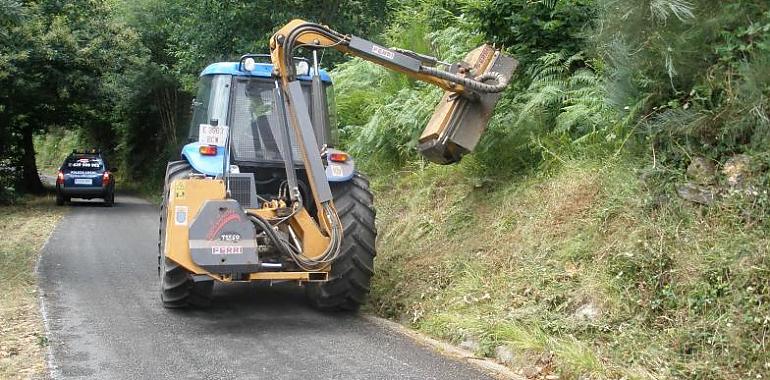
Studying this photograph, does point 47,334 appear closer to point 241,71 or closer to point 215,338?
point 215,338

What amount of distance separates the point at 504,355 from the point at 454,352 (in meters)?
0.48

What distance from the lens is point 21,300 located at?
8.87 meters

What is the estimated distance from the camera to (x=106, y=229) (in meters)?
17.0

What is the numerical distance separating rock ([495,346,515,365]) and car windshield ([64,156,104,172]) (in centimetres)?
1965

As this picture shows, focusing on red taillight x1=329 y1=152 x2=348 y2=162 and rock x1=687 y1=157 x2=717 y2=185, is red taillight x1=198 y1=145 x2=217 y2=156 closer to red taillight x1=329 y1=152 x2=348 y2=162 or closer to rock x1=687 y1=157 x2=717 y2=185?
red taillight x1=329 y1=152 x2=348 y2=162

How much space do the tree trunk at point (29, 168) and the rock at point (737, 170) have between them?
26.1m

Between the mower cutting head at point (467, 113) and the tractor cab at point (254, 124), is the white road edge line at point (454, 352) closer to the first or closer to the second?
the tractor cab at point (254, 124)

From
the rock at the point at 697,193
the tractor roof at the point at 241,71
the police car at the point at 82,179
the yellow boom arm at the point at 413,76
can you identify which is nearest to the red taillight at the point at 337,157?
the yellow boom arm at the point at 413,76

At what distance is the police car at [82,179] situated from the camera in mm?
23422

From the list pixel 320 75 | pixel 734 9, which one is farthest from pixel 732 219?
pixel 320 75

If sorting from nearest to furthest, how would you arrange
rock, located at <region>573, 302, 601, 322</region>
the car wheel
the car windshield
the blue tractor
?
rock, located at <region>573, 302, 601, 322</region> < the blue tractor < the car windshield < the car wheel

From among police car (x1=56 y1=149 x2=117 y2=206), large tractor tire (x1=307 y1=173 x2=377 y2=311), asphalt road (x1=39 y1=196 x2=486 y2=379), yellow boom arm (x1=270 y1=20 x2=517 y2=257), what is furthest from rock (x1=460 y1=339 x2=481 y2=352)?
police car (x1=56 y1=149 x2=117 y2=206)

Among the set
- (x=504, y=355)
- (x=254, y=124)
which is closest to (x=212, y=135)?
(x=254, y=124)

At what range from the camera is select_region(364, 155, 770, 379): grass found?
5402 mm
